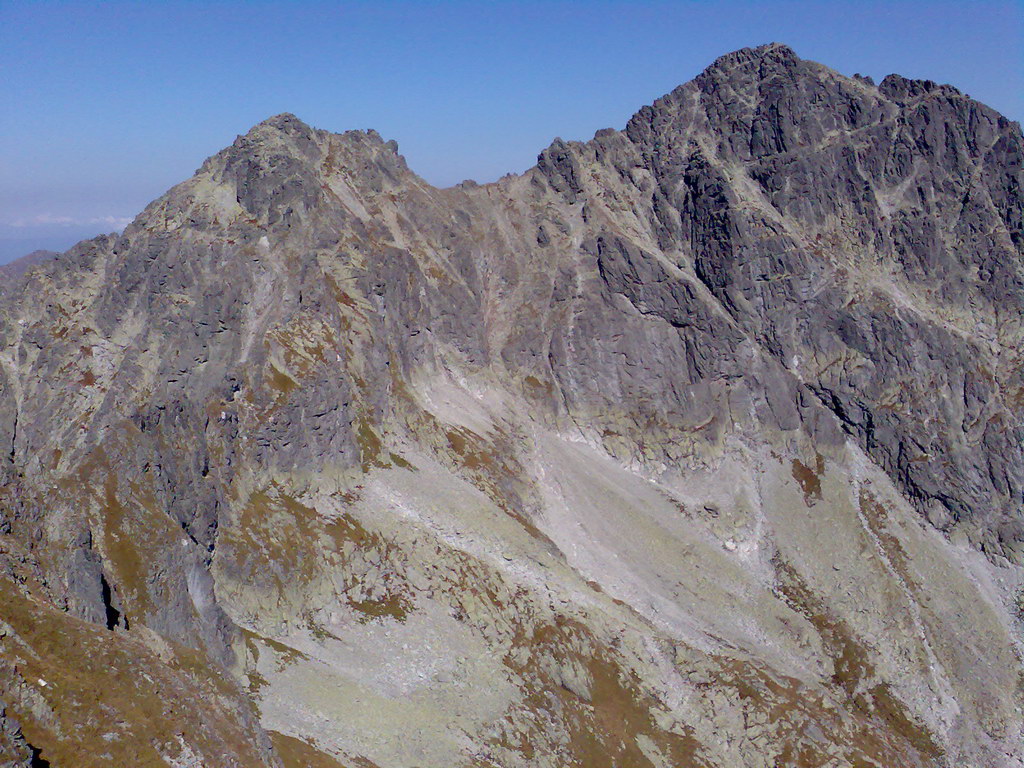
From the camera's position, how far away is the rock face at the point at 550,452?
51.1 metres

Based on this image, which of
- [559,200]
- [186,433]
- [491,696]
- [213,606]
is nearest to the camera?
[213,606]

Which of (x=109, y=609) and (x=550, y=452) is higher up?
(x=550, y=452)

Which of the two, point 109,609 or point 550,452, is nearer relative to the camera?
point 109,609

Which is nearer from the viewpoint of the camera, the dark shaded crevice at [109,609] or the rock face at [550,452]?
the dark shaded crevice at [109,609]

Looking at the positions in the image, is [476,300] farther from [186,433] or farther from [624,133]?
[186,433]

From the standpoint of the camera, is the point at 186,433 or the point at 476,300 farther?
the point at 476,300

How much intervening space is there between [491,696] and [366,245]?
75008 millimetres

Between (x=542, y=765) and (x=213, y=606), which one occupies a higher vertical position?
(x=213, y=606)

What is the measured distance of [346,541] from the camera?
7025cm

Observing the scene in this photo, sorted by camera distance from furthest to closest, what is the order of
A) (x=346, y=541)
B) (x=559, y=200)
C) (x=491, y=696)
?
(x=559, y=200) → (x=346, y=541) → (x=491, y=696)

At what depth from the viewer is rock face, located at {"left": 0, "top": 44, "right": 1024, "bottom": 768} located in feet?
168

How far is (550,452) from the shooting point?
4451 inches

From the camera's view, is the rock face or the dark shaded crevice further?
the rock face

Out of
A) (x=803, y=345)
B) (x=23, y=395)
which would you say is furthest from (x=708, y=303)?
(x=23, y=395)
